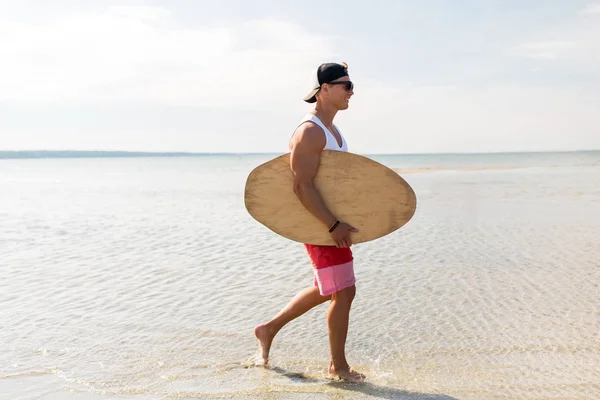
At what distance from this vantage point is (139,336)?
4.44m

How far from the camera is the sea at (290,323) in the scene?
352 centimetres

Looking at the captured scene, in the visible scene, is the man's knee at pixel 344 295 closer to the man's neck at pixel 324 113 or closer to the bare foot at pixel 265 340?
the bare foot at pixel 265 340

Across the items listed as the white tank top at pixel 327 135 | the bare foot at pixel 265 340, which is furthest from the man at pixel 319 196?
the bare foot at pixel 265 340

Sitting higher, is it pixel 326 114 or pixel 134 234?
pixel 326 114

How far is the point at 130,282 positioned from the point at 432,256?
360 centimetres

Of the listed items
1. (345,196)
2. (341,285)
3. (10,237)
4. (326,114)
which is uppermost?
(326,114)

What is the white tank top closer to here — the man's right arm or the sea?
the man's right arm

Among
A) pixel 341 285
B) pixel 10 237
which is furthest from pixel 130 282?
pixel 10 237

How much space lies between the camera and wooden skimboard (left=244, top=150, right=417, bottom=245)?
3.44 metres

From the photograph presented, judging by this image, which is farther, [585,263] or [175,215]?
[175,215]

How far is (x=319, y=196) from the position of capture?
3381 mm

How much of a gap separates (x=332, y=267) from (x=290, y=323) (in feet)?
4.85

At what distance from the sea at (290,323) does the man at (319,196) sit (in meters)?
0.35

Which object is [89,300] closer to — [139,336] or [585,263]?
[139,336]
